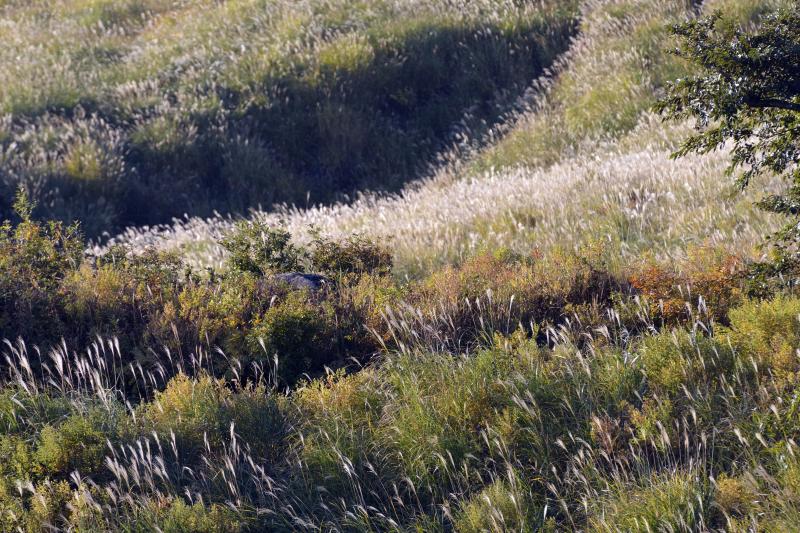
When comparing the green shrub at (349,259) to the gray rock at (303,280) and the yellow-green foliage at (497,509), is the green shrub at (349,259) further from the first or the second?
the yellow-green foliage at (497,509)

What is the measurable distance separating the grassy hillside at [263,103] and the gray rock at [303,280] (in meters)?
5.73


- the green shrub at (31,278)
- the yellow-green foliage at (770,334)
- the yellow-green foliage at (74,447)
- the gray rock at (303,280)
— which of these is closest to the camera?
the yellow-green foliage at (74,447)

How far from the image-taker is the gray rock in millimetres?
6633

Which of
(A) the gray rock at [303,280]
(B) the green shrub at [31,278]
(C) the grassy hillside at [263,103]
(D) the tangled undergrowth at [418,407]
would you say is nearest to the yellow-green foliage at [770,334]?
(D) the tangled undergrowth at [418,407]

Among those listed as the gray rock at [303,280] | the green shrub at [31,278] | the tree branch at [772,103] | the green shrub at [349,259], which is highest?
the tree branch at [772,103]

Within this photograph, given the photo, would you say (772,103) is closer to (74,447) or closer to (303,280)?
(303,280)

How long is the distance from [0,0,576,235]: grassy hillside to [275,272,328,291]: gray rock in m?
5.73

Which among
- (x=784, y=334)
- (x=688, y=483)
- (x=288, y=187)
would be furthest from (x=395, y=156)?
(x=688, y=483)

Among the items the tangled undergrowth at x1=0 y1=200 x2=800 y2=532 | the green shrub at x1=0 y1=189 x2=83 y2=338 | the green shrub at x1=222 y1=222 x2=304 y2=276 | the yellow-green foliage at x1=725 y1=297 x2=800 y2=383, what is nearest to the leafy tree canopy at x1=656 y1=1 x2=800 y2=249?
the yellow-green foliage at x1=725 y1=297 x2=800 y2=383

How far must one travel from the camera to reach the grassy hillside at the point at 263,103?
13.3 metres

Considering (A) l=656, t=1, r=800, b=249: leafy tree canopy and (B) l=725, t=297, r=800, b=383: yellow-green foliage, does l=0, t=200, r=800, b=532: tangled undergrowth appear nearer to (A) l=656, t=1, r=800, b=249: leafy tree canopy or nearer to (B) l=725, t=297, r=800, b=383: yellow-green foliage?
(B) l=725, t=297, r=800, b=383: yellow-green foliage

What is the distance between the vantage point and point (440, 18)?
1667 cm

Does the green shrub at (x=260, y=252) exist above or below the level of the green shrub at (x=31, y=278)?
below

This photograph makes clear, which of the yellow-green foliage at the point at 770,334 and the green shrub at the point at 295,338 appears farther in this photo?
the green shrub at the point at 295,338
